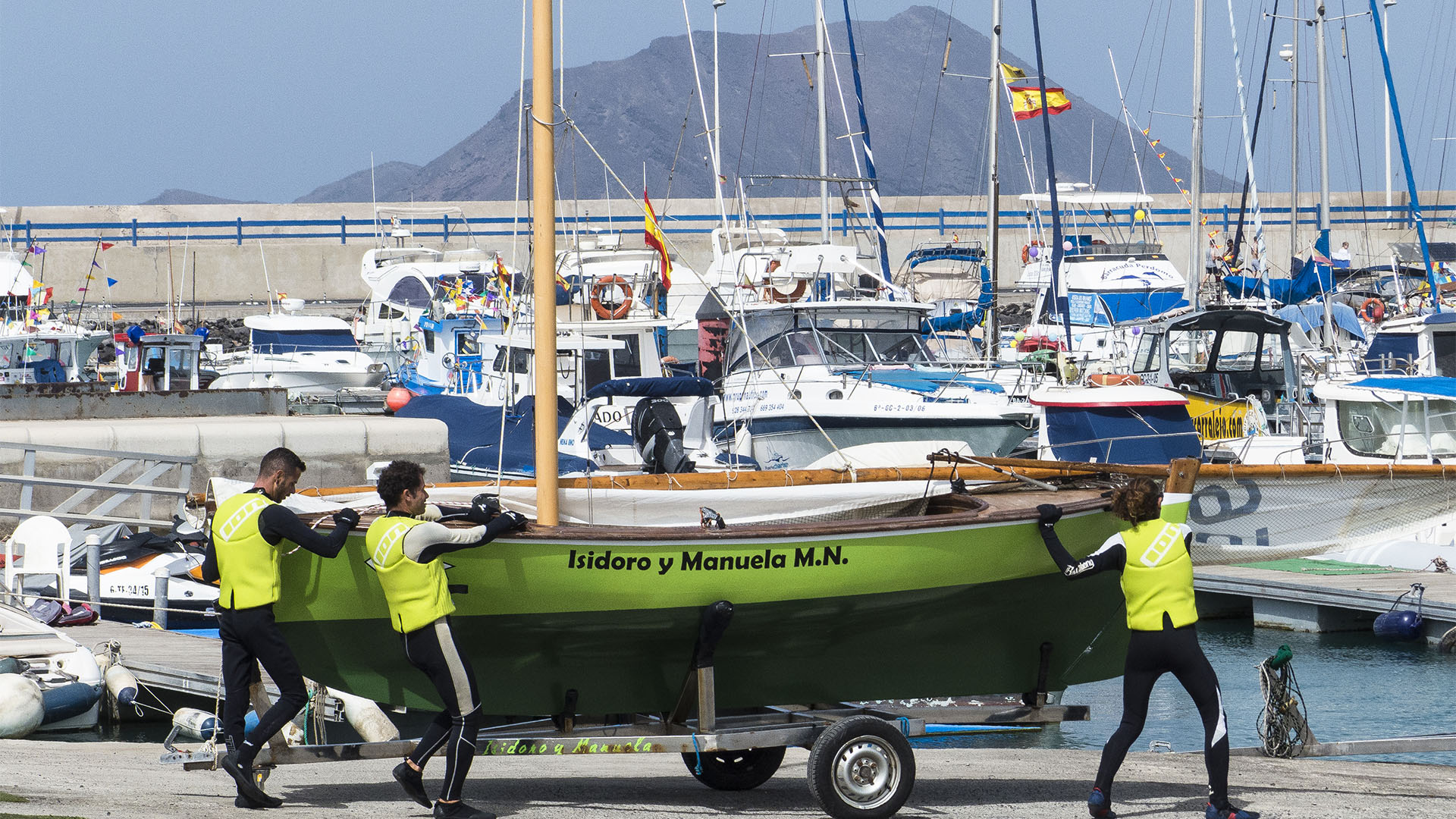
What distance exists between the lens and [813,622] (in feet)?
21.3

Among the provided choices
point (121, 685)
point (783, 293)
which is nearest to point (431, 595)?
point (121, 685)

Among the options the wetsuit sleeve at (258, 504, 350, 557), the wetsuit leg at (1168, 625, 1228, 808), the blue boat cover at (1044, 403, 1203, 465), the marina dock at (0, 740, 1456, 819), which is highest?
the wetsuit sleeve at (258, 504, 350, 557)

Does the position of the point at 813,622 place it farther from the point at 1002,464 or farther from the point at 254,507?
the point at 254,507

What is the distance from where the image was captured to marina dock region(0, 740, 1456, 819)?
6477mm

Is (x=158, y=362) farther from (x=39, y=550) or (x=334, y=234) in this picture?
(x=334, y=234)

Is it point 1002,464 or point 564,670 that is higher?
point 1002,464

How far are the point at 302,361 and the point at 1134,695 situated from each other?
24.2 m

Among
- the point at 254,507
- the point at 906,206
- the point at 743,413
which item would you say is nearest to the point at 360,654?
the point at 254,507

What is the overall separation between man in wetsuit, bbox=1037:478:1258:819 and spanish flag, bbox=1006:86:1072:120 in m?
20.1

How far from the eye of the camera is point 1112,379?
17.5m

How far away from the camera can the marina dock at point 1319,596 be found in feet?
46.7

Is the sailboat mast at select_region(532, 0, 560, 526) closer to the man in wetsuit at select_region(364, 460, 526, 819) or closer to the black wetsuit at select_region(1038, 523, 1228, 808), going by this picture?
the man in wetsuit at select_region(364, 460, 526, 819)

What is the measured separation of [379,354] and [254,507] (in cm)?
2493

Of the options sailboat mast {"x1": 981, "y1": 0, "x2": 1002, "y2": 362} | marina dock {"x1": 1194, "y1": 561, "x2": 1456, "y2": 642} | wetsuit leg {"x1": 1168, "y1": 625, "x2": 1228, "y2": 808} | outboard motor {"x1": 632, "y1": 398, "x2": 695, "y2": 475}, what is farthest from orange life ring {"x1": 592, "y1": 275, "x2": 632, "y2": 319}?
wetsuit leg {"x1": 1168, "y1": 625, "x2": 1228, "y2": 808}
